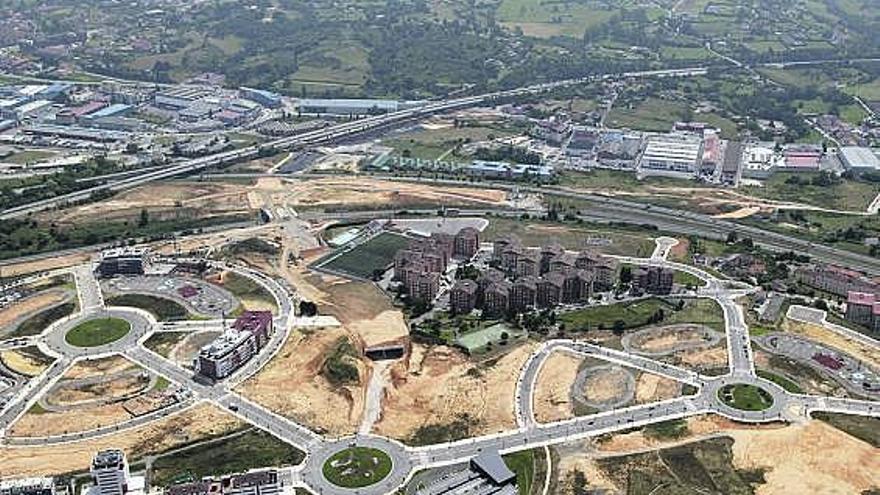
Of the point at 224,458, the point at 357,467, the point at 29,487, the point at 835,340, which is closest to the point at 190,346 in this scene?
the point at 224,458

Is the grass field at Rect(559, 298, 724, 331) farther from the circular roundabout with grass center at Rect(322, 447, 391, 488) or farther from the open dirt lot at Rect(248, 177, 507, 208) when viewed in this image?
the open dirt lot at Rect(248, 177, 507, 208)

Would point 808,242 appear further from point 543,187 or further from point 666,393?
point 666,393

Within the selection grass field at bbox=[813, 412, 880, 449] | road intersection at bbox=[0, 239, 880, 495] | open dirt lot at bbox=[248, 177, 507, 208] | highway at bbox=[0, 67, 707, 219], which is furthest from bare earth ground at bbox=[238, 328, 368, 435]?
highway at bbox=[0, 67, 707, 219]

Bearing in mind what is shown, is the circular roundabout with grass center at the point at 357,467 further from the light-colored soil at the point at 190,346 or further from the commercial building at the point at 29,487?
the light-colored soil at the point at 190,346

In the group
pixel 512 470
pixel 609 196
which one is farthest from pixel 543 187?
pixel 512 470

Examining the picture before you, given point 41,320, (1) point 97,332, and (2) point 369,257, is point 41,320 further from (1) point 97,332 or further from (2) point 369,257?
(2) point 369,257

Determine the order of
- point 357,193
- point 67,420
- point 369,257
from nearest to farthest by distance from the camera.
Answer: point 67,420, point 369,257, point 357,193
